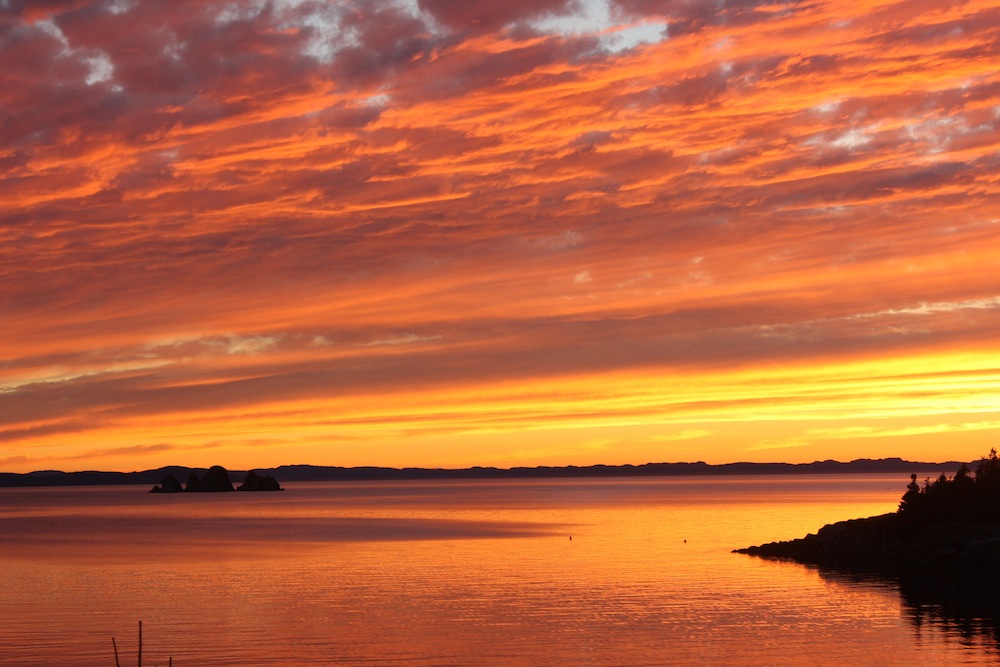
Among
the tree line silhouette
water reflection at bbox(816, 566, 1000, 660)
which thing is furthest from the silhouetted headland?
water reflection at bbox(816, 566, 1000, 660)

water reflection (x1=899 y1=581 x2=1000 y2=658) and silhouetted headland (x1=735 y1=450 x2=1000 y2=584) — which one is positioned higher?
silhouetted headland (x1=735 y1=450 x2=1000 y2=584)

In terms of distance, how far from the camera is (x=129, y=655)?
158 ft

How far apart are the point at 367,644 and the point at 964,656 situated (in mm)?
25209

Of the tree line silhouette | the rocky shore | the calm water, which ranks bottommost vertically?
the calm water

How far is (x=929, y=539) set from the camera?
76875 millimetres

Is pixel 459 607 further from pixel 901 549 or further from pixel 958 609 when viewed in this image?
pixel 901 549

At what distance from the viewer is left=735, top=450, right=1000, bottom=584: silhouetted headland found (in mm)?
72000

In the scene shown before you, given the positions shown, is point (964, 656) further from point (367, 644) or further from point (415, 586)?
point (415, 586)

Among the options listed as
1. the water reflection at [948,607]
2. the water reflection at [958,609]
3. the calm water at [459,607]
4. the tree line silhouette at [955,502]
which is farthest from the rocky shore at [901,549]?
the calm water at [459,607]

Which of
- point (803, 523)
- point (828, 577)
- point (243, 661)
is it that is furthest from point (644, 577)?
point (803, 523)

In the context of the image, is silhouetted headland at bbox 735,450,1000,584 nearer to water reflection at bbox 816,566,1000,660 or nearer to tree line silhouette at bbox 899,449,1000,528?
tree line silhouette at bbox 899,449,1000,528

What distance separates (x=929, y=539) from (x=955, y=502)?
4957mm

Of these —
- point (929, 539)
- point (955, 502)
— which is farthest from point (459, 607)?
point (955, 502)

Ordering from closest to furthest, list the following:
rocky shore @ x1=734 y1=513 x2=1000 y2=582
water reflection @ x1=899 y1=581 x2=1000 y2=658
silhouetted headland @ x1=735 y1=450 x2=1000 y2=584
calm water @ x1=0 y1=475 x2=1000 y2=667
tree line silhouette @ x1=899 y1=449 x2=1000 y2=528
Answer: calm water @ x1=0 y1=475 x2=1000 y2=667 → water reflection @ x1=899 y1=581 x2=1000 y2=658 → rocky shore @ x1=734 y1=513 x2=1000 y2=582 → silhouetted headland @ x1=735 y1=450 x2=1000 y2=584 → tree line silhouette @ x1=899 y1=449 x2=1000 y2=528
